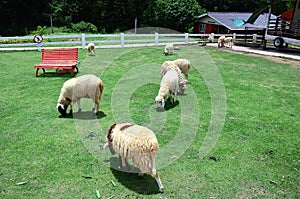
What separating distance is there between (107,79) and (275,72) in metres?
8.51

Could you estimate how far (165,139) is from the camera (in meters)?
5.78

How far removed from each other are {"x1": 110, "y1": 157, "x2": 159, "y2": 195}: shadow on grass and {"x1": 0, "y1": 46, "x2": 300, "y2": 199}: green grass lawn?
0.02 m

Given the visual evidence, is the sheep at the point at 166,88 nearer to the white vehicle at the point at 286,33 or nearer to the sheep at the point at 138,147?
the sheep at the point at 138,147

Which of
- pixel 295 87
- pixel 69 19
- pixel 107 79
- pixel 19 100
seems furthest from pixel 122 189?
pixel 69 19

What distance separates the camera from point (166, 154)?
5.20m

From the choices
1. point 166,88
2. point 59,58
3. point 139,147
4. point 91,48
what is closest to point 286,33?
point 91,48

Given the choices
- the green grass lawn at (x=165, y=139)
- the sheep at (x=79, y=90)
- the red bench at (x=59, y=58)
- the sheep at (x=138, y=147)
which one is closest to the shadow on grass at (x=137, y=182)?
the green grass lawn at (x=165, y=139)

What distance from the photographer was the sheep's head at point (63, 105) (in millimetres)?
6654

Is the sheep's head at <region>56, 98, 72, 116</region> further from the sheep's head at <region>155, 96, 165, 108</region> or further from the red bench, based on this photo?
the red bench

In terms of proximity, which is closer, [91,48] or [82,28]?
[91,48]

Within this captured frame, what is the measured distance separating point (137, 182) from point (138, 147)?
0.78 meters

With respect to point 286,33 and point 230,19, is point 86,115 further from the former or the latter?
point 230,19

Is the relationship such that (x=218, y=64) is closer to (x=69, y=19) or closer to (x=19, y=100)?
(x=19, y=100)

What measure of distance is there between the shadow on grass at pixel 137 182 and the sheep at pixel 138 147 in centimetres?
20
